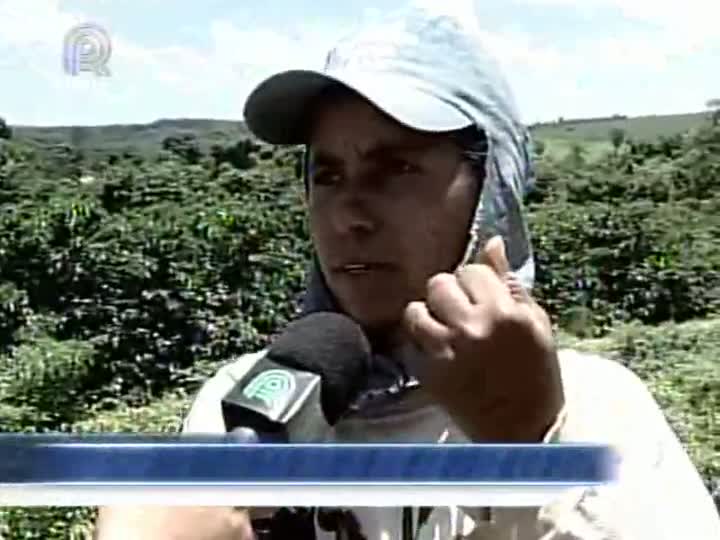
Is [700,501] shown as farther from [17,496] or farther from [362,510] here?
[17,496]

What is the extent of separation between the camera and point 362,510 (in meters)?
1.17

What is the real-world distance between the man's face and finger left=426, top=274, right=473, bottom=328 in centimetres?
12

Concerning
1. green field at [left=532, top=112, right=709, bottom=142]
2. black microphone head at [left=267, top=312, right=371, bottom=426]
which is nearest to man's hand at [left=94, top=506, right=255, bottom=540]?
black microphone head at [left=267, top=312, right=371, bottom=426]

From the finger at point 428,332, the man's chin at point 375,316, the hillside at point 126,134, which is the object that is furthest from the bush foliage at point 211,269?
the finger at point 428,332

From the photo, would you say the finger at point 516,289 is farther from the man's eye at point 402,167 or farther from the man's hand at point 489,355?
the man's eye at point 402,167

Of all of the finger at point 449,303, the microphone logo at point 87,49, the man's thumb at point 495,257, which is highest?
the microphone logo at point 87,49

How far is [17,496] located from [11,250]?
0.28 meters

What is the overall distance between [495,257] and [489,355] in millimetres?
109

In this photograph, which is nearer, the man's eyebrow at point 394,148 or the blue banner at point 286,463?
the blue banner at point 286,463

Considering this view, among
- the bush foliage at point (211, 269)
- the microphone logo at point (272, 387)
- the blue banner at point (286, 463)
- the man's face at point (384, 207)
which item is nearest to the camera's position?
the microphone logo at point (272, 387)

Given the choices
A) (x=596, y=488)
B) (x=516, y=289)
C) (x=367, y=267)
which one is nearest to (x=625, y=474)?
(x=596, y=488)

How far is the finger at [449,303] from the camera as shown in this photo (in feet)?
3.45

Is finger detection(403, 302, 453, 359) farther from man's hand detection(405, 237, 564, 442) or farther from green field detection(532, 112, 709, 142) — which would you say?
green field detection(532, 112, 709, 142)

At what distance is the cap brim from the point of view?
1.21 meters
